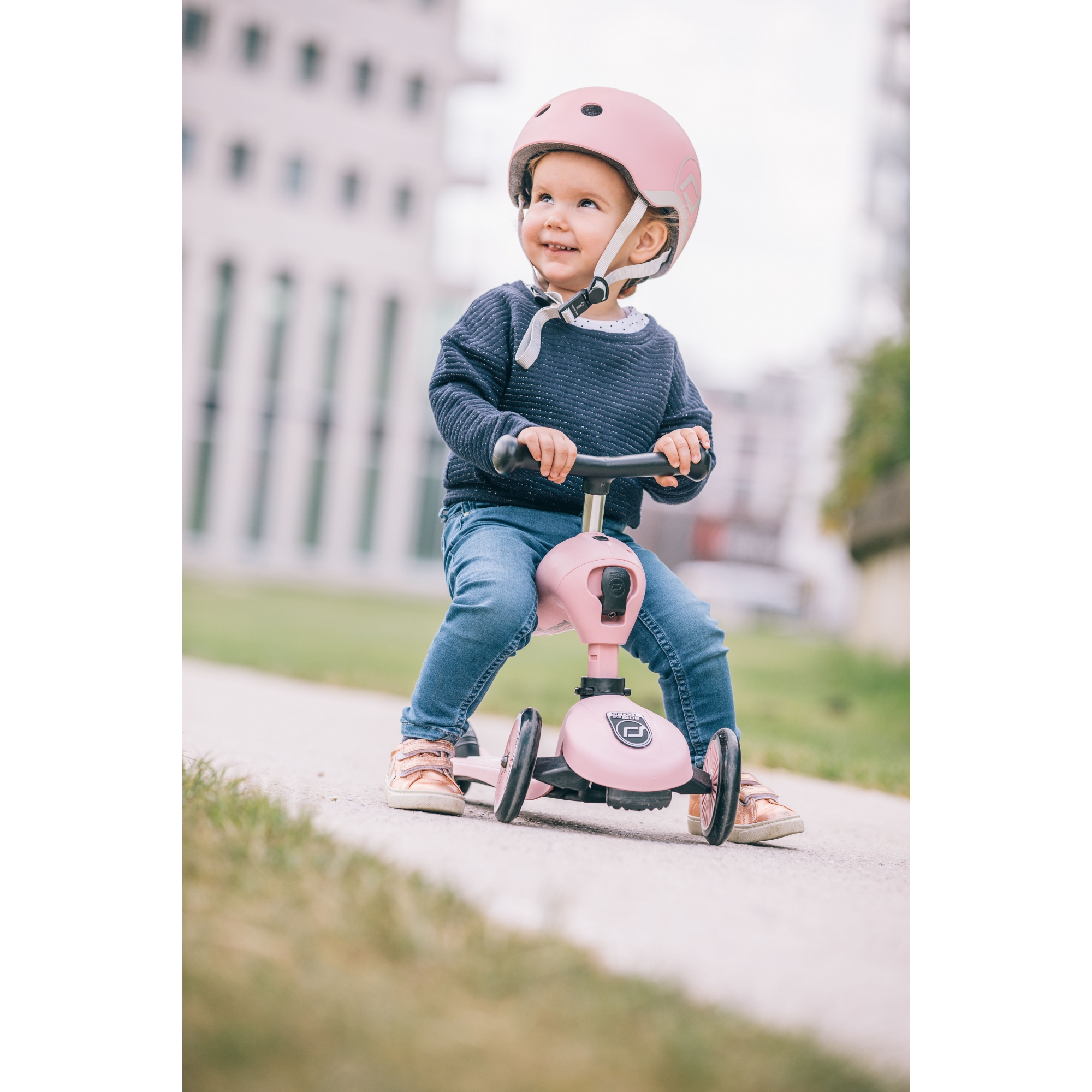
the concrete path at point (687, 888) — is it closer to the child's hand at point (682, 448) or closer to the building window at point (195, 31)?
the child's hand at point (682, 448)

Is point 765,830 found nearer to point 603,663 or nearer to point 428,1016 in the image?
point 603,663

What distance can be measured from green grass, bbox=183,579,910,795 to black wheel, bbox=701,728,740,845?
1.51 meters

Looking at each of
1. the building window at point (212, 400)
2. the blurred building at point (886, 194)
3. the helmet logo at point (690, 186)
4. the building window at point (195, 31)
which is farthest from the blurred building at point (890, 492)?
the building window at point (212, 400)

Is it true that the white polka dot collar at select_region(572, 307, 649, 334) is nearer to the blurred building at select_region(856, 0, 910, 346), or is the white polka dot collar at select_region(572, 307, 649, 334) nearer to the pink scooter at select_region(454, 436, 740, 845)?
the pink scooter at select_region(454, 436, 740, 845)

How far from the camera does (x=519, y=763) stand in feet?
5.82

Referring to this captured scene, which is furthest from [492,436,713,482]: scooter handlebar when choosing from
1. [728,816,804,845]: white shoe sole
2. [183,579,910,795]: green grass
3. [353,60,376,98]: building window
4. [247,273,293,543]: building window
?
[353,60,376,98]: building window

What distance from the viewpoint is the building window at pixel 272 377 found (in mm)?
17891

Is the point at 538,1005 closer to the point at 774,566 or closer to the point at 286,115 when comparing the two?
the point at 286,115

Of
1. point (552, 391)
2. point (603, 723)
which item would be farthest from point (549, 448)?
point (603, 723)

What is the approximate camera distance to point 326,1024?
96 cm

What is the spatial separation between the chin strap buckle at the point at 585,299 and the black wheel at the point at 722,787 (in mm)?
805

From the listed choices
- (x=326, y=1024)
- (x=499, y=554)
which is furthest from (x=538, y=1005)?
(x=499, y=554)

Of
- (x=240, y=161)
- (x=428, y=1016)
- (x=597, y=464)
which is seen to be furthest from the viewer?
(x=240, y=161)

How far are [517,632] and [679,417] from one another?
0.60 m
